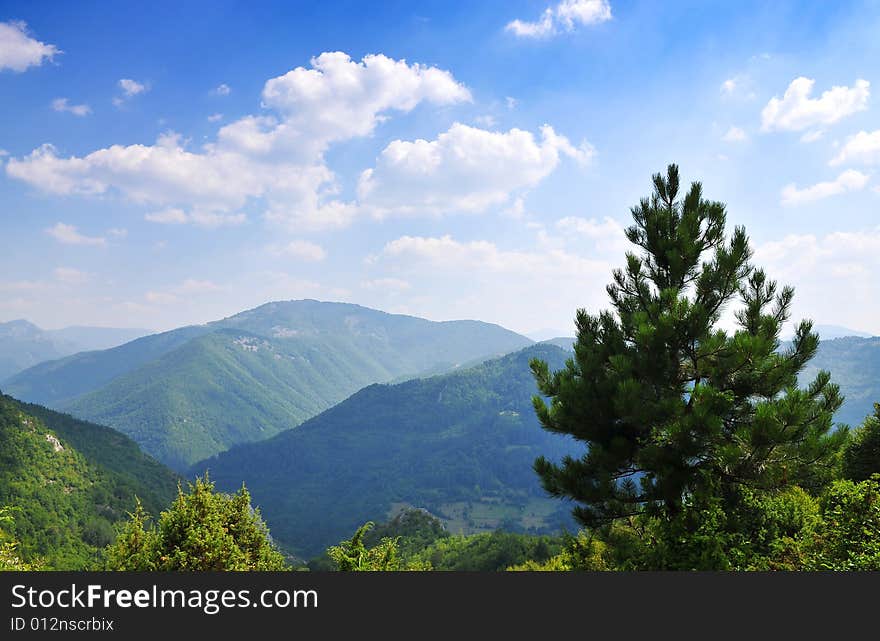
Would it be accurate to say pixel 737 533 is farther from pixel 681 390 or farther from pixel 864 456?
pixel 864 456

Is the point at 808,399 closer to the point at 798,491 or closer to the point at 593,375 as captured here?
the point at 798,491

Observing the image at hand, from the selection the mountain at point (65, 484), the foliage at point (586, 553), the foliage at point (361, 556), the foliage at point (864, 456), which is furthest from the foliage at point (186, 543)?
the mountain at point (65, 484)

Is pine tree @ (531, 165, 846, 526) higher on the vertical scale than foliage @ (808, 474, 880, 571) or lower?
higher

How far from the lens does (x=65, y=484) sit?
12481 cm

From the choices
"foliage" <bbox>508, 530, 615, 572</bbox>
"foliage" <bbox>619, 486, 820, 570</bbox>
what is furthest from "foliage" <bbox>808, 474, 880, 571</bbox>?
"foliage" <bbox>508, 530, 615, 572</bbox>

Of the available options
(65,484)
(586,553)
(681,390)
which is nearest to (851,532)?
(681,390)

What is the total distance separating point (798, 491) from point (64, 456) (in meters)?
167

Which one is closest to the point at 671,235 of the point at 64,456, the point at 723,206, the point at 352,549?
the point at 723,206

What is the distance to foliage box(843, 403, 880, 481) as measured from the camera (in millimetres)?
13008

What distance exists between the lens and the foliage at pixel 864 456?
13008mm

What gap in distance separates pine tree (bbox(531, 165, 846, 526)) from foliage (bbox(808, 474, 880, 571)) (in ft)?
4.80

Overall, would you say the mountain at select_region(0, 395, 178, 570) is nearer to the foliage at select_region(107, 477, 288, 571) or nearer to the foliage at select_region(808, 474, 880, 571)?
the foliage at select_region(107, 477, 288, 571)

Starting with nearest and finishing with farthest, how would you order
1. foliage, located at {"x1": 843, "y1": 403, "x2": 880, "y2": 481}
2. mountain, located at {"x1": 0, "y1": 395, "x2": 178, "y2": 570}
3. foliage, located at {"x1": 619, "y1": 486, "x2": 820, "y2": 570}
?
foliage, located at {"x1": 619, "y1": 486, "x2": 820, "y2": 570}
foliage, located at {"x1": 843, "y1": 403, "x2": 880, "y2": 481}
mountain, located at {"x1": 0, "y1": 395, "x2": 178, "y2": 570}

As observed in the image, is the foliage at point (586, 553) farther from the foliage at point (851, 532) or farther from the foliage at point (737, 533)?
the foliage at point (851, 532)
